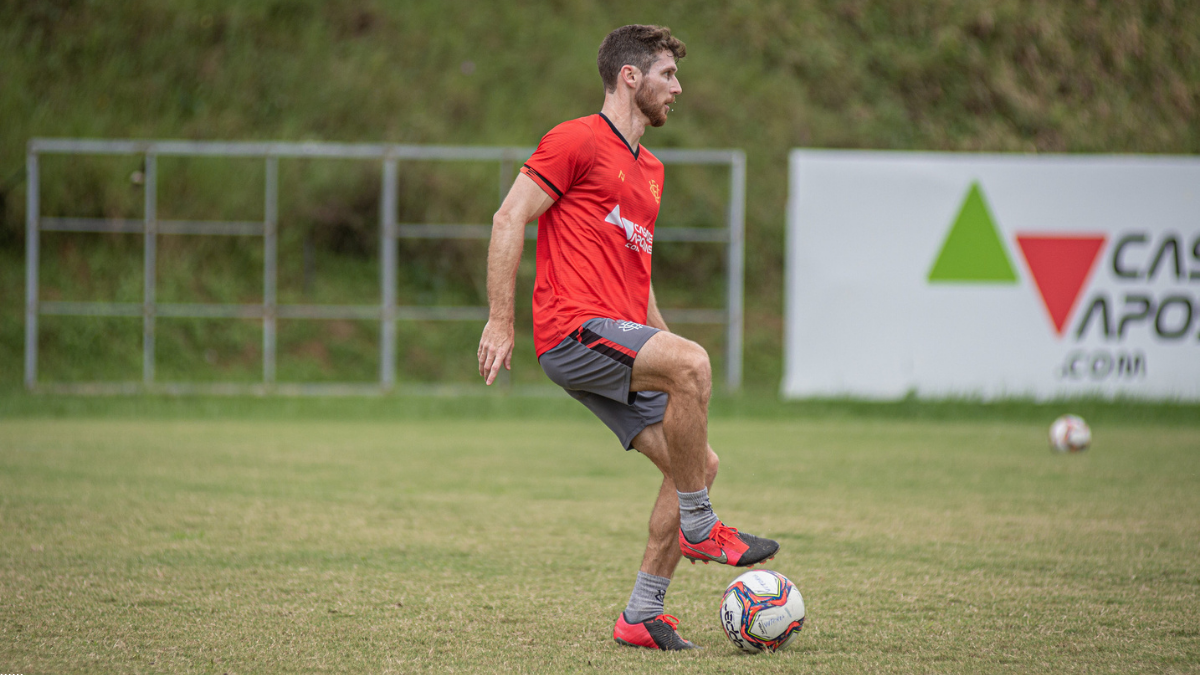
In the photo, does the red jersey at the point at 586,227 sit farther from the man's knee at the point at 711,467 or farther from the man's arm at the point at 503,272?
the man's knee at the point at 711,467

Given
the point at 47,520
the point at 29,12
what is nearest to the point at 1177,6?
the point at 29,12

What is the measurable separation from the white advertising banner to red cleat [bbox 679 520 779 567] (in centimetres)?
897

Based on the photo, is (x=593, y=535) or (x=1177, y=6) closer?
(x=593, y=535)

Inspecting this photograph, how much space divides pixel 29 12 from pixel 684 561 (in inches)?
627

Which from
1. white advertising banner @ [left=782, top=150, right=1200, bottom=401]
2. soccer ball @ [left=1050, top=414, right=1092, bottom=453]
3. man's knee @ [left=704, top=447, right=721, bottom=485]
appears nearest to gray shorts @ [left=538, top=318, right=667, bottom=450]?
man's knee @ [left=704, top=447, right=721, bottom=485]

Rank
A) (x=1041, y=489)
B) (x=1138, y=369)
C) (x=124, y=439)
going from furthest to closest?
Result: 1. (x=1138, y=369)
2. (x=124, y=439)
3. (x=1041, y=489)

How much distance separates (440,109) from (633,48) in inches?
559

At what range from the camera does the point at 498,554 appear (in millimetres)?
5488

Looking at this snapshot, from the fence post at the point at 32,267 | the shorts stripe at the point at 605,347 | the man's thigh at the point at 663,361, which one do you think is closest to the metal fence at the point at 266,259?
the fence post at the point at 32,267

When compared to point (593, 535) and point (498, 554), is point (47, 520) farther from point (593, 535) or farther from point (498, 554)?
point (593, 535)

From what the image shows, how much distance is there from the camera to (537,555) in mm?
5477

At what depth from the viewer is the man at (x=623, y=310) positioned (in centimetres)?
375

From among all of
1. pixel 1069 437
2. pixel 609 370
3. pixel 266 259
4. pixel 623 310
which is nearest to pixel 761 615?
pixel 609 370

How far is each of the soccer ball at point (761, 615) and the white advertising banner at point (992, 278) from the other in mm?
8818
